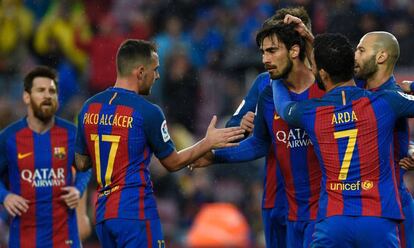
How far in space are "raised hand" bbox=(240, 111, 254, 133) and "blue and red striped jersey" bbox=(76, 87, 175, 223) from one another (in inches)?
28.1

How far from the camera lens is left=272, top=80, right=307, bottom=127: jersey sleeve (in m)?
7.27

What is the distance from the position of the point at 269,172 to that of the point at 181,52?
6664 millimetres

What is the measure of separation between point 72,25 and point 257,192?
3995 millimetres

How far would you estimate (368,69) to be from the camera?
7.77 meters

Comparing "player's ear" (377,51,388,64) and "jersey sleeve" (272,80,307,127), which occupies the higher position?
"player's ear" (377,51,388,64)

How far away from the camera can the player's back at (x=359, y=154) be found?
6949mm

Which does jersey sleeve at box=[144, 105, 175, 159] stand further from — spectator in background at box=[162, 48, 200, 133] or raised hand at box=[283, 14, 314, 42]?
spectator in background at box=[162, 48, 200, 133]

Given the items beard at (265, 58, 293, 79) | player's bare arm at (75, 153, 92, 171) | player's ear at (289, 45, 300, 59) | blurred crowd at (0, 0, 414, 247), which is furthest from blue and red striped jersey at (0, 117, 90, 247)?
blurred crowd at (0, 0, 414, 247)

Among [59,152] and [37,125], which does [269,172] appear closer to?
[59,152]

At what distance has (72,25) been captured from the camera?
610 inches

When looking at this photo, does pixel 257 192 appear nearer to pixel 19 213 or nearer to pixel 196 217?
pixel 196 217

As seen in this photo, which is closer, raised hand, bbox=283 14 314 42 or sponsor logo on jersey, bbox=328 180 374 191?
sponsor logo on jersey, bbox=328 180 374 191

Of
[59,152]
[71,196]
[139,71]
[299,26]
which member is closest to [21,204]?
[71,196]

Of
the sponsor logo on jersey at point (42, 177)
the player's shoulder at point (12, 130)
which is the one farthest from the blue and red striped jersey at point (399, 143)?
the player's shoulder at point (12, 130)
